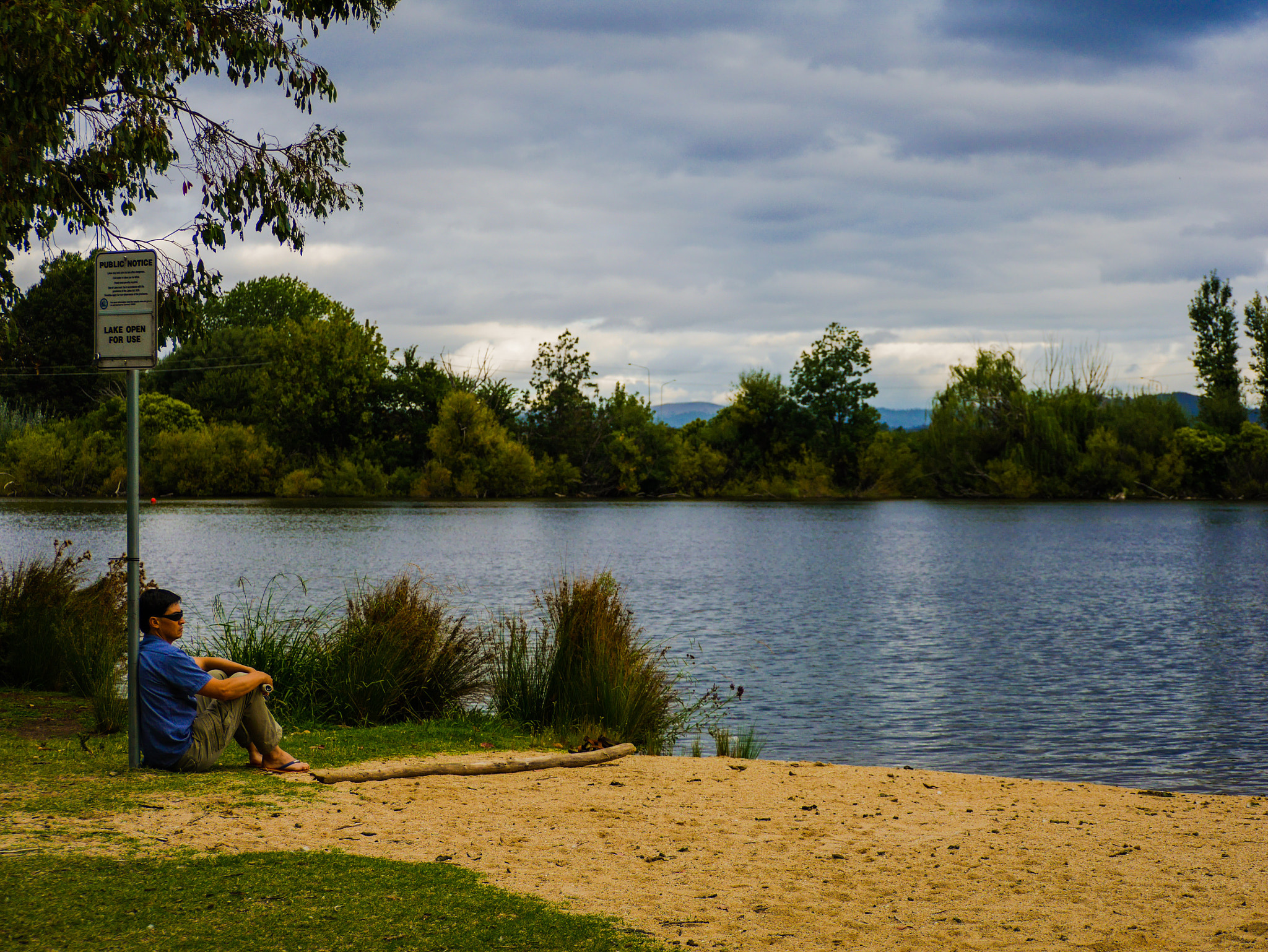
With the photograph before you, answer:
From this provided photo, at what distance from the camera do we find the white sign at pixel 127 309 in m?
7.12

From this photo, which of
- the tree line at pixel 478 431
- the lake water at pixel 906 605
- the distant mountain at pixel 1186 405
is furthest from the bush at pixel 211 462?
the distant mountain at pixel 1186 405

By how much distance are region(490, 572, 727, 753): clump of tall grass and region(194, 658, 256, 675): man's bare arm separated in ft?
11.2

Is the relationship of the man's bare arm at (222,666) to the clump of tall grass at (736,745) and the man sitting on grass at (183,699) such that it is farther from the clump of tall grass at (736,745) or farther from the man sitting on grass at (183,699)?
the clump of tall grass at (736,745)

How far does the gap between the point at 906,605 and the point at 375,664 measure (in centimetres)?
1776

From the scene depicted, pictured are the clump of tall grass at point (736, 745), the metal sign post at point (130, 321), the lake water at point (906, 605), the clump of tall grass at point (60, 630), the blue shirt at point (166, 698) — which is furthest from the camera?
the lake water at point (906, 605)

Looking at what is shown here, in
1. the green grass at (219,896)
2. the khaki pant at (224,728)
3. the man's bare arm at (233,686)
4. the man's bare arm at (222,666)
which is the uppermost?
the man's bare arm at (222,666)

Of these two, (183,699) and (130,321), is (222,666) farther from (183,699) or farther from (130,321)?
(130,321)

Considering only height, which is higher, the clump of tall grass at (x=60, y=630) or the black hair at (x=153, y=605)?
the black hair at (x=153, y=605)

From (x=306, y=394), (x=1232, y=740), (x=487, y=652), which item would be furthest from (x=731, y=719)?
(x=306, y=394)

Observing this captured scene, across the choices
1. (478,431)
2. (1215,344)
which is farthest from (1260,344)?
(478,431)

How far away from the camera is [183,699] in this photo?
7465 millimetres

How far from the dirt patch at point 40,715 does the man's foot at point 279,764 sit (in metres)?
2.16

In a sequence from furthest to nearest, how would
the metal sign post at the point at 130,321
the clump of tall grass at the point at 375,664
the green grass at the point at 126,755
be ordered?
the clump of tall grass at the point at 375,664, the metal sign post at the point at 130,321, the green grass at the point at 126,755

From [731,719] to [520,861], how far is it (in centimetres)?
733
